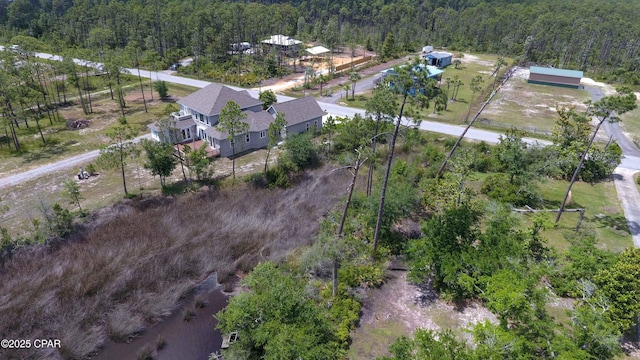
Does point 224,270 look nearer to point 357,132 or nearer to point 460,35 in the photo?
point 357,132

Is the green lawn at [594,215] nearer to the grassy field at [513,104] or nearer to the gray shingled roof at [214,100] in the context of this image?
the grassy field at [513,104]

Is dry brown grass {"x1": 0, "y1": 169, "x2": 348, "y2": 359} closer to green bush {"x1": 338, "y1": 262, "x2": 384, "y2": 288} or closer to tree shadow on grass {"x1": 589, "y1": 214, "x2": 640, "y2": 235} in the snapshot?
green bush {"x1": 338, "y1": 262, "x2": 384, "y2": 288}

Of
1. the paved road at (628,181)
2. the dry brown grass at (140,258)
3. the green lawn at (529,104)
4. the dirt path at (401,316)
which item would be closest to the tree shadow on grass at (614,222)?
the paved road at (628,181)

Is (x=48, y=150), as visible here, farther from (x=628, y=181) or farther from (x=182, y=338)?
(x=628, y=181)

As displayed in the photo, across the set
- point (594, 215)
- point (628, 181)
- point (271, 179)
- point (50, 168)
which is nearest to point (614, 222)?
point (594, 215)

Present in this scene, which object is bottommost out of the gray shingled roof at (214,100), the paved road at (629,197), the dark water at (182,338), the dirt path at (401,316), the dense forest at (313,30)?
the dark water at (182,338)

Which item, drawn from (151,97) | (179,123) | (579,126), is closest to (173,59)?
(151,97)
